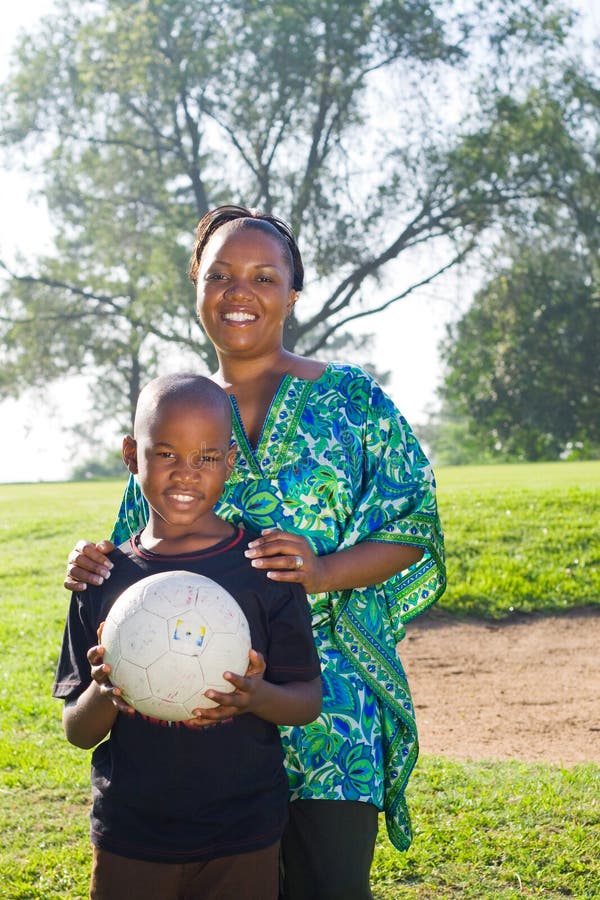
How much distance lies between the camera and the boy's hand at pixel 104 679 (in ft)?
8.19

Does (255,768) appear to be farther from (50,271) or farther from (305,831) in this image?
(50,271)

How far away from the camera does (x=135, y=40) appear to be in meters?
24.4

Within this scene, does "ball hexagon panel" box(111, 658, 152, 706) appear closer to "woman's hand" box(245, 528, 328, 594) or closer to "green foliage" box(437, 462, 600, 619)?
"woman's hand" box(245, 528, 328, 594)

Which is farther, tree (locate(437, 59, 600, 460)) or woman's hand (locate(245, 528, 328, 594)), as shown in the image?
tree (locate(437, 59, 600, 460))

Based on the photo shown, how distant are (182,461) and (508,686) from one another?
563 centimetres

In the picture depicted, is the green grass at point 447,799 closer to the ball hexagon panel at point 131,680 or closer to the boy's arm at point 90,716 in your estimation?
the boy's arm at point 90,716

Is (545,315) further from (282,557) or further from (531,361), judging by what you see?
(282,557)

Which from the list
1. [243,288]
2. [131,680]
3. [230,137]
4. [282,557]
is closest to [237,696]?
[131,680]

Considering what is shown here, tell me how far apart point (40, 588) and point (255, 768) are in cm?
860

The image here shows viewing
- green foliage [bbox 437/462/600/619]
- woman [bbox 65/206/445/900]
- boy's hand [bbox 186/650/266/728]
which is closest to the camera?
boy's hand [bbox 186/650/266/728]

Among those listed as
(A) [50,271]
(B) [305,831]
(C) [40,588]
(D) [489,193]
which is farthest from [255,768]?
(A) [50,271]

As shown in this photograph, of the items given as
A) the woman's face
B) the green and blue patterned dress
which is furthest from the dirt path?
the woman's face

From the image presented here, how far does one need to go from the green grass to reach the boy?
79.0 inches

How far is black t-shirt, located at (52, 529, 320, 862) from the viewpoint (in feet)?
8.27
